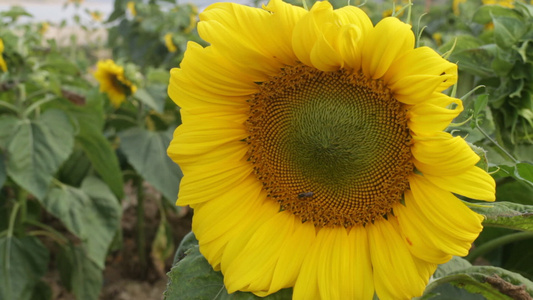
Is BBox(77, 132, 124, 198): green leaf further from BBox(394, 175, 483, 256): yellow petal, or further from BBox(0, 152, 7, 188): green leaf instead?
BBox(394, 175, 483, 256): yellow petal

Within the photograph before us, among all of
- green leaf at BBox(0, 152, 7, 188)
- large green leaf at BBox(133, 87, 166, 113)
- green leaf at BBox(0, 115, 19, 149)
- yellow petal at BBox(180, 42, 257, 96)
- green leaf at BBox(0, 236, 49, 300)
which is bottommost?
green leaf at BBox(0, 236, 49, 300)

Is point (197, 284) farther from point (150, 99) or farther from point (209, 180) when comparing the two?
point (150, 99)

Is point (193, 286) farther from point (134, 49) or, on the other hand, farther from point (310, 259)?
point (134, 49)

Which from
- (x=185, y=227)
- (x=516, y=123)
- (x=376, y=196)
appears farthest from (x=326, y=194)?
(x=185, y=227)

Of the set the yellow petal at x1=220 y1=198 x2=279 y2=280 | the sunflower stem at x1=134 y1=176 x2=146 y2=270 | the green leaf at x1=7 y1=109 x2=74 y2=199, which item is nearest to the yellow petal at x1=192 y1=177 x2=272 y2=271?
the yellow petal at x1=220 y1=198 x2=279 y2=280

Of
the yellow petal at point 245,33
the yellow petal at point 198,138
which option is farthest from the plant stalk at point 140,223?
the yellow petal at point 245,33

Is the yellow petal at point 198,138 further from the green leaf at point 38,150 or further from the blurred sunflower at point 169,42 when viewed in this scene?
the blurred sunflower at point 169,42
